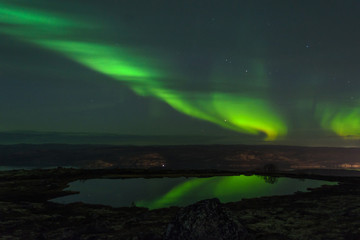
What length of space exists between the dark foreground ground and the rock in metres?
3.07

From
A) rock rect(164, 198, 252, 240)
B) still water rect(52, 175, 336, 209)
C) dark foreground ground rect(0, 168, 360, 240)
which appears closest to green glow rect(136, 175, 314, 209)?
still water rect(52, 175, 336, 209)

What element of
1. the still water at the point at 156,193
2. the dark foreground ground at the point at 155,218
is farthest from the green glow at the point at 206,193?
the dark foreground ground at the point at 155,218

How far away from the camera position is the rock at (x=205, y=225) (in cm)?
1457

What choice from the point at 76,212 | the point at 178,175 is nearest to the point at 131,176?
the point at 178,175

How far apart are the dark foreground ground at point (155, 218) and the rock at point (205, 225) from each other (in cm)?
307

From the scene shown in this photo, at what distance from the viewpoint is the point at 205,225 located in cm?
1465

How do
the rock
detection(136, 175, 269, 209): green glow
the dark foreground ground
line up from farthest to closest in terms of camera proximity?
detection(136, 175, 269, 209): green glow, the dark foreground ground, the rock

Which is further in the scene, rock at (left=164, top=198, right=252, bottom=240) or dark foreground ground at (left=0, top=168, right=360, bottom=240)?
dark foreground ground at (left=0, top=168, right=360, bottom=240)

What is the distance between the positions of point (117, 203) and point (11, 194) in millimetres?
15943

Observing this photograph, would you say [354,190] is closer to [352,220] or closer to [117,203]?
[352,220]

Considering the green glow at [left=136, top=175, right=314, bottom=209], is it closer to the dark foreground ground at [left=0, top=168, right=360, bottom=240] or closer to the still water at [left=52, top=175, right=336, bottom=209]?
the still water at [left=52, top=175, right=336, bottom=209]

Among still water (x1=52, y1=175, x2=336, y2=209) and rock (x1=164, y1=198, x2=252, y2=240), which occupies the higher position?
rock (x1=164, y1=198, x2=252, y2=240)

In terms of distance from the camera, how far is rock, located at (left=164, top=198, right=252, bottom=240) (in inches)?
574

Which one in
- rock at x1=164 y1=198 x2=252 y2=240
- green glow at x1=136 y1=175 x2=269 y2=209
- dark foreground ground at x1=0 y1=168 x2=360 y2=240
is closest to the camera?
rock at x1=164 y1=198 x2=252 y2=240
